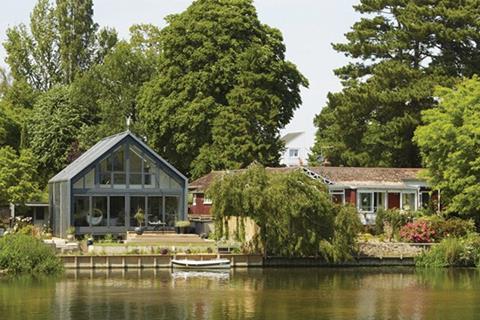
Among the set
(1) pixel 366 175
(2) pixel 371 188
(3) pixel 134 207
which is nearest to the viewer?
(3) pixel 134 207

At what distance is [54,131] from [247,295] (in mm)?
40018

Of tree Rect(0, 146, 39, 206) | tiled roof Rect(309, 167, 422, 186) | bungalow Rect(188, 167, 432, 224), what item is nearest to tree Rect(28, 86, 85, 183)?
tree Rect(0, 146, 39, 206)

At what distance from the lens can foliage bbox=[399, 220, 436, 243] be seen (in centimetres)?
5734

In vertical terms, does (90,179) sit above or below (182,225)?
above

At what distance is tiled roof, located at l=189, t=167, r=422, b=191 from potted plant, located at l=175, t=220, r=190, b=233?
511 centimetres

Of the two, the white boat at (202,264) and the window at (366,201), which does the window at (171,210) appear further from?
the window at (366,201)

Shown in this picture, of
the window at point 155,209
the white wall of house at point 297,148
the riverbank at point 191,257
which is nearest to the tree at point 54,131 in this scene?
the window at point 155,209

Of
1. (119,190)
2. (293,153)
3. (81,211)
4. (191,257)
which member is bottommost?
(191,257)

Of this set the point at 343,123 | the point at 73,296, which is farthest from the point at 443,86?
the point at 73,296

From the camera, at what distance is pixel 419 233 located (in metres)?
57.4

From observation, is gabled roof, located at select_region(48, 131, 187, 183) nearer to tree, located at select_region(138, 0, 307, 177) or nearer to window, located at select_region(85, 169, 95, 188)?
window, located at select_region(85, 169, 95, 188)

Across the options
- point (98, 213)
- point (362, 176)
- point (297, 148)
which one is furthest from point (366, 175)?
point (297, 148)

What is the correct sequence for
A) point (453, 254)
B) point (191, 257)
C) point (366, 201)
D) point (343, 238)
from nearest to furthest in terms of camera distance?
point (191, 257)
point (343, 238)
point (453, 254)
point (366, 201)

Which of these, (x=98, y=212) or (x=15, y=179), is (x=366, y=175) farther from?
(x=15, y=179)
